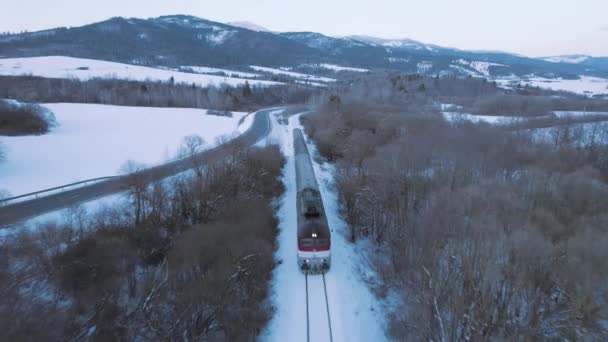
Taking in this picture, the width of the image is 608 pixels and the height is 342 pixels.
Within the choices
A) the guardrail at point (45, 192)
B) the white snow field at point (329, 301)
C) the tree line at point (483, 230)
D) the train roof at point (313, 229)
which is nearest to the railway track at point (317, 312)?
the white snow field at point (329, 301)

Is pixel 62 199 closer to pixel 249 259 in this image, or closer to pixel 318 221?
pixel 249 259

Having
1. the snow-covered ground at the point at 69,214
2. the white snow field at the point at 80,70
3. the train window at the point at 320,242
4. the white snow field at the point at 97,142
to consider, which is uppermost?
the white snow field at the point at 80,70

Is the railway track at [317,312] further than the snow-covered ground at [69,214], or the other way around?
the snow-covered ground at [69,214]

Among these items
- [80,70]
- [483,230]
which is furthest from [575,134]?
[80,70]

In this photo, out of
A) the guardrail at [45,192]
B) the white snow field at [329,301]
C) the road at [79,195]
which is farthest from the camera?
the guardrail at [45,192]

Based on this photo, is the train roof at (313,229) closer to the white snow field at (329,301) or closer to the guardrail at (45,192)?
the white snow field at (329,301)

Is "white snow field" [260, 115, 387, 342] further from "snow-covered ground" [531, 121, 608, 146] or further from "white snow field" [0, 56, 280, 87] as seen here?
A: "white snow field" [0, 56, 280, 87]

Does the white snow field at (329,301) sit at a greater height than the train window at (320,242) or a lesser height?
lesser

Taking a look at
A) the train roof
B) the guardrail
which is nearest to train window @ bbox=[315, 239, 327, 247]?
the train roof

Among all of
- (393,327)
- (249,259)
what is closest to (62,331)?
(249,259)
